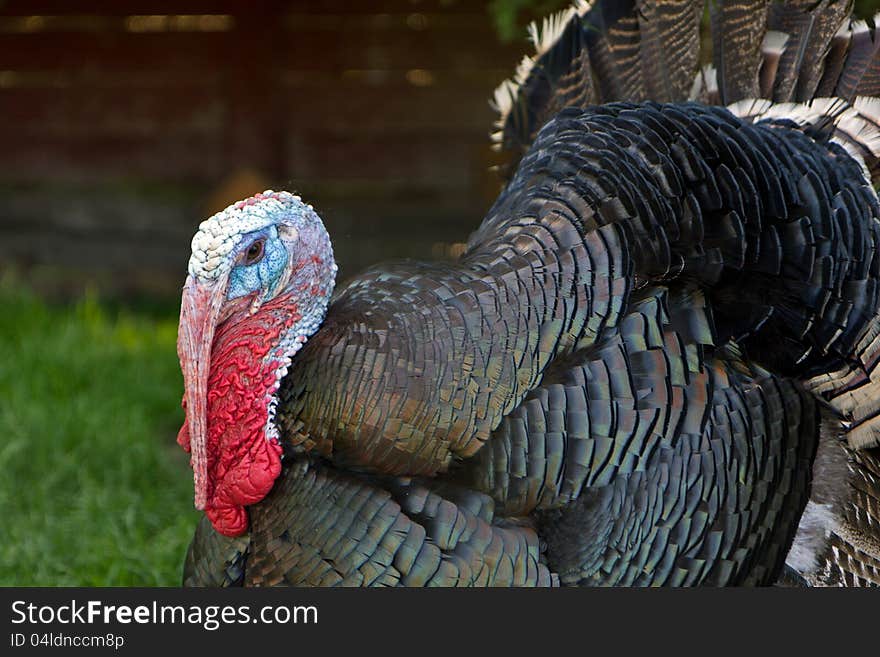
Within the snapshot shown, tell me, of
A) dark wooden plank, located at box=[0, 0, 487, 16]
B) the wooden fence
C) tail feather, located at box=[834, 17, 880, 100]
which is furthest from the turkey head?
dark wooden plank, located at box=[0, 0, 487, 16]

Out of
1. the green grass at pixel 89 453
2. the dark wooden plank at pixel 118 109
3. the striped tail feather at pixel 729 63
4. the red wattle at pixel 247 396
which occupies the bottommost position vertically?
the green grass at pixel 89 453

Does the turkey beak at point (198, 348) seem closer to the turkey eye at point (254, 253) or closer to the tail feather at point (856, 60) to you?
the turkey eye at point (254, 253)

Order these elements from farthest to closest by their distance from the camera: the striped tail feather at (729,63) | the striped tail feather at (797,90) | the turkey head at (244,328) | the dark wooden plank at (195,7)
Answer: the dark wooden plank at (195,7), the striped tail feather at (729,63), the striped tail feather at (797,90), the turkey head at (244,328)

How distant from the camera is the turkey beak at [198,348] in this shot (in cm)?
225

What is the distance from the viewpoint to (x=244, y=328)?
2.31 metres

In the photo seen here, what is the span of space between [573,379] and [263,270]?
0.65 m

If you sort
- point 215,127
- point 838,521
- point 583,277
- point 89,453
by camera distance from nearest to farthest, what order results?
1. point 583,277
2. point 838,521
3. point 89,453
4. point 215,127

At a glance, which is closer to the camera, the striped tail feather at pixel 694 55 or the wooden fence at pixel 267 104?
the striped tail feather at pixel 694 55

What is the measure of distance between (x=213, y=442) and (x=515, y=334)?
0.63 meters

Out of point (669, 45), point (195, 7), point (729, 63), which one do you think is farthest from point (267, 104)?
point (729, 63)

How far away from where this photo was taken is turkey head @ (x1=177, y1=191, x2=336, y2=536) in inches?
88.4

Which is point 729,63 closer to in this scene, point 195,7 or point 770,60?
Answer: point 770,60

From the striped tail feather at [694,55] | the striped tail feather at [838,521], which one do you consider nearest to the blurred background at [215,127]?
the striped tail feather at [694,55]

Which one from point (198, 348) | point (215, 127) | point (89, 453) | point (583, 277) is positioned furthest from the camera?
point (215, 127)
